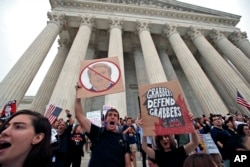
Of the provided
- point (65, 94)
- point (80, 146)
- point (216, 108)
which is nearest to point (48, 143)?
point (80, 146)

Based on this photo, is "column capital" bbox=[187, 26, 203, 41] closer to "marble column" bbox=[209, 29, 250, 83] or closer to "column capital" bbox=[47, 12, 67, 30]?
"marble column" bbox=[209, 29, 250, 83]

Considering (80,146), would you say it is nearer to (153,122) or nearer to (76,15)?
(153,122)

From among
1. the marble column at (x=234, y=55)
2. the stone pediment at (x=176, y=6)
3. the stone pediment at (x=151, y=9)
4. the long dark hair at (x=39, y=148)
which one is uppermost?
the stone pediment at (x=176, y=6)

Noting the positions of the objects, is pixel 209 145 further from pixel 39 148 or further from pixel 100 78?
pixel 39 148

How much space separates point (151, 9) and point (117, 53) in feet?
36.4

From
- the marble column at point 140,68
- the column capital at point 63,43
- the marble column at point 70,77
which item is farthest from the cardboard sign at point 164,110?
the column capital at point 63,43

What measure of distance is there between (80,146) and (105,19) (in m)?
19.4

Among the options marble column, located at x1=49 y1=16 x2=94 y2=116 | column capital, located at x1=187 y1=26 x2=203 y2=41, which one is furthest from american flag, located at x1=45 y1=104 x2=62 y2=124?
column capital, located at x1=187 y1=26 x2=203 y2=41

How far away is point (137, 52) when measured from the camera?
26000 millimetres

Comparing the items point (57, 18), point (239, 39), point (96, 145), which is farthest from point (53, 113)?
point (239, 39)

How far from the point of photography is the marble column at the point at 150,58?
16.6 metres

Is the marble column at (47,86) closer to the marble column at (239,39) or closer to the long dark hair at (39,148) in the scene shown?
the long dark hair at (39,148)

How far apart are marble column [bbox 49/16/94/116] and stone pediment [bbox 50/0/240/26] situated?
17.5 feet

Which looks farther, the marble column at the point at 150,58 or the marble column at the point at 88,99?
the marble column at the point at 88,99
